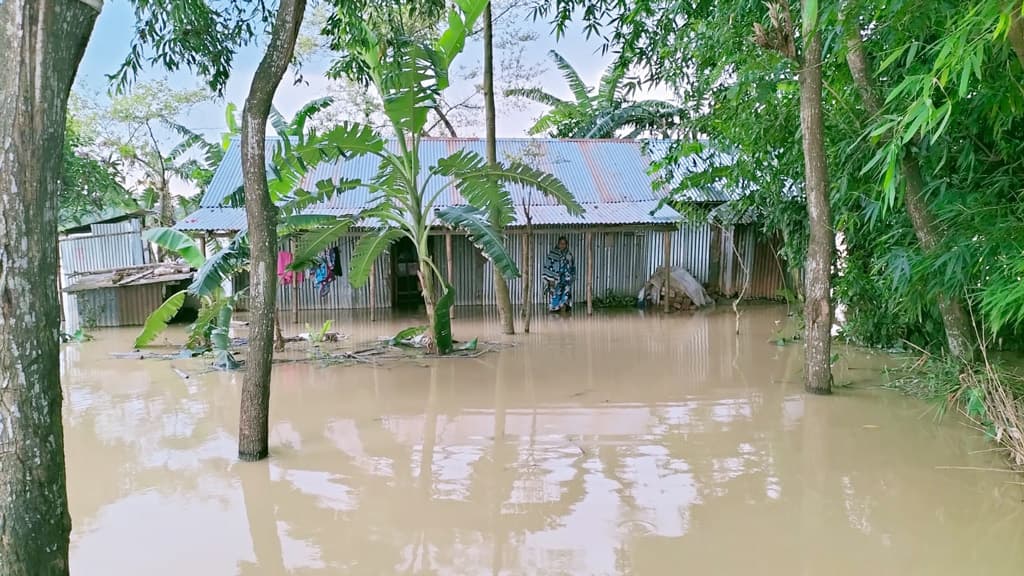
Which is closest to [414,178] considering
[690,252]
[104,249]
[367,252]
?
[367,252]

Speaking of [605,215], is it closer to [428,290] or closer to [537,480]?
[428,290]

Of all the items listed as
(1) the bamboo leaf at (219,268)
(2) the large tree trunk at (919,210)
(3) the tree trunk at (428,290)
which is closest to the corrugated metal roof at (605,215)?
(3) the tree trunk at (428,290)

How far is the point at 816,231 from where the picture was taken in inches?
235

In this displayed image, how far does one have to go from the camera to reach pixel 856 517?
3561 millimetres

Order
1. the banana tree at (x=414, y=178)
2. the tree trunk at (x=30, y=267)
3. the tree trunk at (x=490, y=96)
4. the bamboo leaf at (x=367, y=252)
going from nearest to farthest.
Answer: the tree trunk at (x=30, y=267), the banana tree at (x=414, y=178), the bamboo leaf at (x=367, y=252), the tree trunk at (x=490, y=96)

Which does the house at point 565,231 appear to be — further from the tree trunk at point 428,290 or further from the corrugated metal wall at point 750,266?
the tree trunk at point 428,290

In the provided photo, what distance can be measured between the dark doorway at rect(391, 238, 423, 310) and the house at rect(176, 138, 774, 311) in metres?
0.02

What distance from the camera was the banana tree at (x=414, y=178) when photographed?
22.1ft

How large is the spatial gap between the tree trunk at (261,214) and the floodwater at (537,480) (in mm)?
522

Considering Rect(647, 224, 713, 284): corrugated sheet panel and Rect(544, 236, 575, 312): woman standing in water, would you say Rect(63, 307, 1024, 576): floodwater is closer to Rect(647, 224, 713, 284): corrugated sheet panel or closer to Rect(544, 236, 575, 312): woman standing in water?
Rect(544, 236, 575, 312): woman standing in water

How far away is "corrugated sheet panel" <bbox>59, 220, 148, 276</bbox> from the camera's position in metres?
13.6

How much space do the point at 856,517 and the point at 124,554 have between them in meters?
3.83

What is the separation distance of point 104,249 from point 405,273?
6257 millimetres

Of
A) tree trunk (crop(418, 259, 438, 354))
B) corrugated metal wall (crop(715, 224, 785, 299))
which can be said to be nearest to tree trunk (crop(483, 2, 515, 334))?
tree trunk (crop(418, 259, 438, 354))
